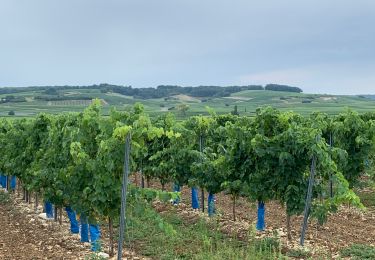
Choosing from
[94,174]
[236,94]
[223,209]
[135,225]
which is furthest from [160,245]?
[236,94]

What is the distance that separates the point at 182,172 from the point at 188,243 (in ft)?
17.0

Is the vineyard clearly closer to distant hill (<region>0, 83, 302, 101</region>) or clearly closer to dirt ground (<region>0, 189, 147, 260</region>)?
dirt ground (<region>0, 189, 147, 260</region>)

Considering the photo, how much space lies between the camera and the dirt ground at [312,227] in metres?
12.4

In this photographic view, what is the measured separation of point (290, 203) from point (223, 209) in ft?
18.3

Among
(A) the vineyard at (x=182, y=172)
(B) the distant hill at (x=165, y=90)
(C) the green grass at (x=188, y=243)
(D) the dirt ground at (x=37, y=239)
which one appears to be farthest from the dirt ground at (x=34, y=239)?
(B) the distant hill at (x=165, y=90)

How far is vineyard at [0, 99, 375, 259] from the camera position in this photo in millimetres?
10125

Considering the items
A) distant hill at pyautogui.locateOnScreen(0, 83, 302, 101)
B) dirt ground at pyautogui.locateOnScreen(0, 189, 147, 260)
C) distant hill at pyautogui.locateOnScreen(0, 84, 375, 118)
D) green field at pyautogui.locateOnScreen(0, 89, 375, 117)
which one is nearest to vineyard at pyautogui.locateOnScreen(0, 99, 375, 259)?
dirt ground at pyautogui.locateOnScreen(0, 189, 147, 260)

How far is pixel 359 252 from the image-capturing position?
1150 centimetres

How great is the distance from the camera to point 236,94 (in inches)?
5576

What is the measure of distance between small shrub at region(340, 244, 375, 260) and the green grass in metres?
1.74

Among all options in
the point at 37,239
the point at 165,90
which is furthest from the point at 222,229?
the point at 165,90

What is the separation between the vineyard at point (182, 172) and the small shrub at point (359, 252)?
1.36 feet

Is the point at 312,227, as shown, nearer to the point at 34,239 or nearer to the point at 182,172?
the point at 182,172

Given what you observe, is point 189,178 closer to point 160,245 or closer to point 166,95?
point 160,245
